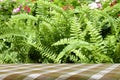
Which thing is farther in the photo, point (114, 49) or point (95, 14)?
point (95, 14)

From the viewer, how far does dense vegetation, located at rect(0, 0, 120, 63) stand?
132 inches

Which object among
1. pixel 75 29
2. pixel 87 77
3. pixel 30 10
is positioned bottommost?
pixel 87 77

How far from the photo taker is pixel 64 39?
3.43 meters

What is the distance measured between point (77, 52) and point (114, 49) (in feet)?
1.18

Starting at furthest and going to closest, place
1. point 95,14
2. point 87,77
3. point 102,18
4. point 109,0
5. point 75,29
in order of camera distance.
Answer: point 109,0 < point 102,18 < point 95,14 < point 75,29 < point 87,77

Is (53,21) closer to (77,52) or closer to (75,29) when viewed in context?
(75,29)

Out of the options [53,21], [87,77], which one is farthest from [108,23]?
[87,77]

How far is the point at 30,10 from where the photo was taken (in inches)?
209

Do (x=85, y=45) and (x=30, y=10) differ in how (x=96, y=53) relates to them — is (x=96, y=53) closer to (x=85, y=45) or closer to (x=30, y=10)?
(x=85, y=45)

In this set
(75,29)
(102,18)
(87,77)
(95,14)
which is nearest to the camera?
(87,77)

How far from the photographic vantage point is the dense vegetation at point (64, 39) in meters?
3.36

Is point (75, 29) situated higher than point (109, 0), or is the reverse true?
point (109, 0)

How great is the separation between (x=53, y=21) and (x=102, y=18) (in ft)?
1.96

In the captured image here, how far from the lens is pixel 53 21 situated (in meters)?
3.98
